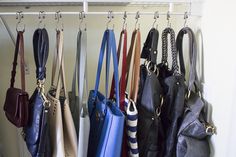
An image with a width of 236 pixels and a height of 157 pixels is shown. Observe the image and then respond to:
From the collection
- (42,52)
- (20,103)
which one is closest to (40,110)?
(20,103)

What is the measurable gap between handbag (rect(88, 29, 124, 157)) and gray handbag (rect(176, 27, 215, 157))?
223 millimetres

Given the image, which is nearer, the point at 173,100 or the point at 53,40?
the point at 173,100

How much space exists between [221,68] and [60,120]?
547 millimetres

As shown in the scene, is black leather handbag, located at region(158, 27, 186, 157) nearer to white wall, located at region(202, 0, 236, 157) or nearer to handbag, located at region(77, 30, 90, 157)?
white wall, located at region(202, 0, 236, 157)

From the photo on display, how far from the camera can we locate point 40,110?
774mm

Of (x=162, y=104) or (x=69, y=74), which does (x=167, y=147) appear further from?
(x=69, y=74)

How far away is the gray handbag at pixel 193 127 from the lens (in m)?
0.81

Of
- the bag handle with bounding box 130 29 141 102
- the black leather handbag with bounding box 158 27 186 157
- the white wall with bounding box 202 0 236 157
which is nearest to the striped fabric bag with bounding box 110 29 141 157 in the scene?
the bag handle with bounding box 130 29 141 102

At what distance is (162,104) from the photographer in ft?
2.81

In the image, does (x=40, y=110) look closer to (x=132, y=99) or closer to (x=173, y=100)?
(x=132, y=99)

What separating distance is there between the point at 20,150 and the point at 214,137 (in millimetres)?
851

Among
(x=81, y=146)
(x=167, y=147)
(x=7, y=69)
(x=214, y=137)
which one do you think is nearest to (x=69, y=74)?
(x=7, y=69)

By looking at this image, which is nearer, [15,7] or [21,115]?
[21,115]

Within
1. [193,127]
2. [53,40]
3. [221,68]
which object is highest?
[53,40]
